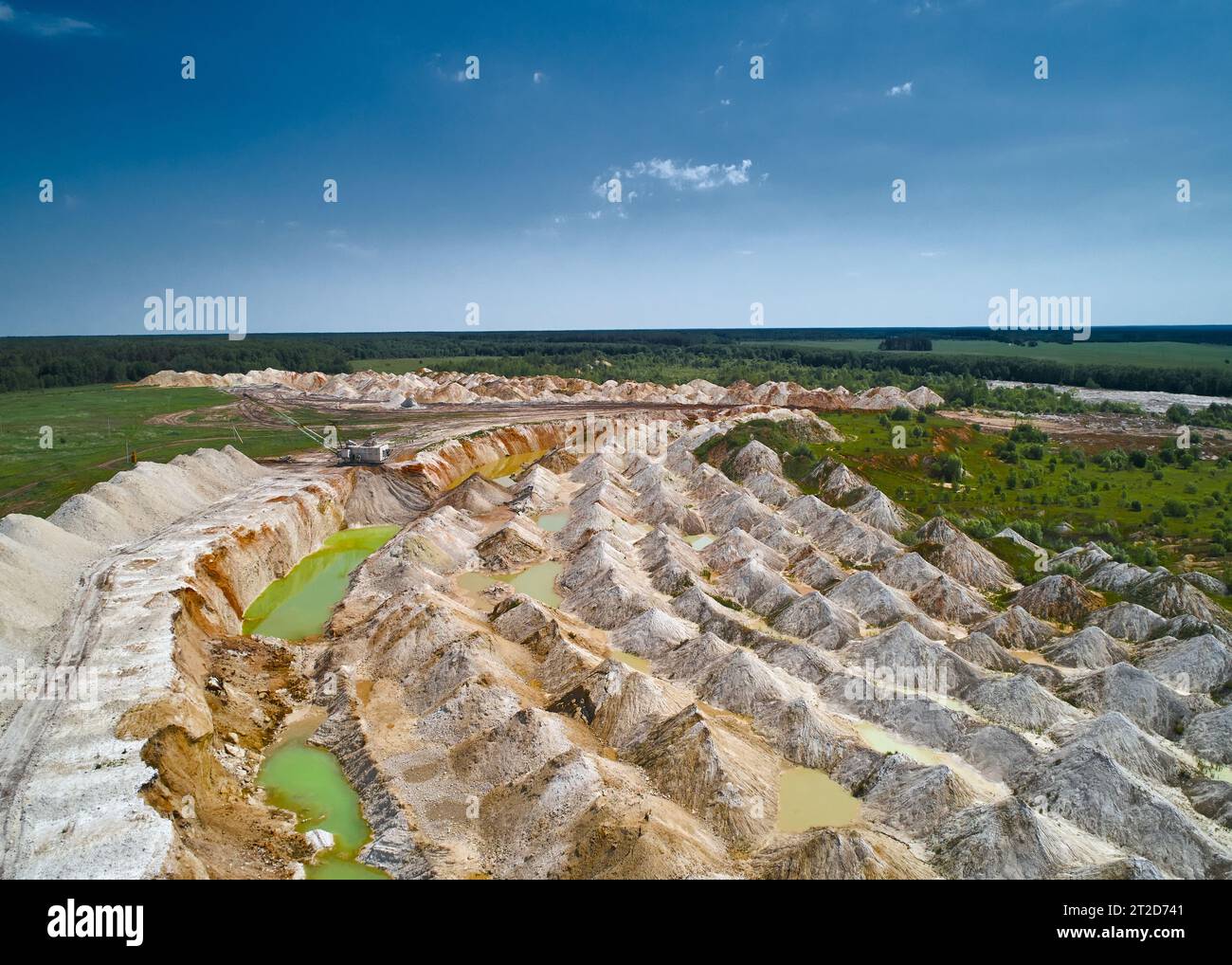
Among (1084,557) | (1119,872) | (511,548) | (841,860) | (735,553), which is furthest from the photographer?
(511,548)

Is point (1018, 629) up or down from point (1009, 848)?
up

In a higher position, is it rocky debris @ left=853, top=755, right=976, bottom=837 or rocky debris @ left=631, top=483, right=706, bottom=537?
rocky debris @ left=631, top=483, right=706, bottom=537

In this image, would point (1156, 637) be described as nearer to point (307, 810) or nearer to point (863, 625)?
point (863, 625)

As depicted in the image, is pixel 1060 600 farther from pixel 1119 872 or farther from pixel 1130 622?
pixel 1119 872

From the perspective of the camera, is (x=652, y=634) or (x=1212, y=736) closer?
(x=1212, y=736)

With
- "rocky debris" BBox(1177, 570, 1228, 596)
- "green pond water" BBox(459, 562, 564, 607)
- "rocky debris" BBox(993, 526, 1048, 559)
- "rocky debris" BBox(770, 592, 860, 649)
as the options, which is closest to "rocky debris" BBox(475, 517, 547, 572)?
"green pond water" BBox(459, 562, 564, 607)

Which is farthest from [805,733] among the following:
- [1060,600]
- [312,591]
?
[312,591]

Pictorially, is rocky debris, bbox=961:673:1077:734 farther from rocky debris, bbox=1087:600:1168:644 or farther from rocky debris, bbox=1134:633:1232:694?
rocky debris, bbox=1087:600:1168:644
